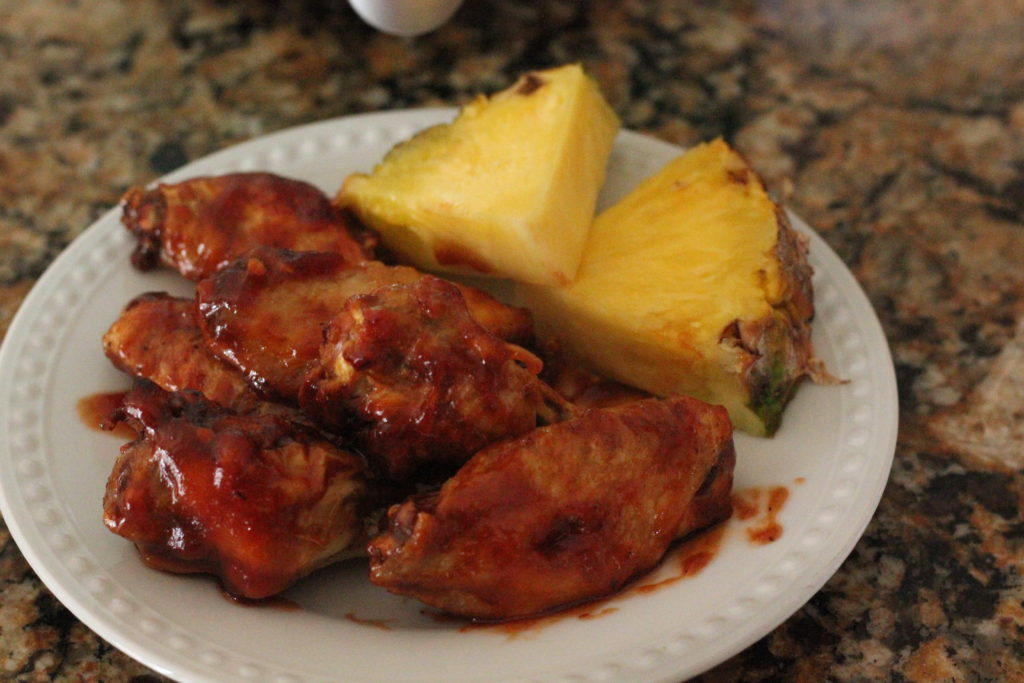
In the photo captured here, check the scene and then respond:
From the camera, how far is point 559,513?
5.28ft

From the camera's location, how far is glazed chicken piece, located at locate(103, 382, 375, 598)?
1610mm

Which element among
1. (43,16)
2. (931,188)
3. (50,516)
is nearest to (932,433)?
(931,188)

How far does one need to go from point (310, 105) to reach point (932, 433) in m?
2.14

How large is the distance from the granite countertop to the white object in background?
0.51 meters

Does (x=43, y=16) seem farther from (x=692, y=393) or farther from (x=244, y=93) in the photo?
(x=692, y=393)

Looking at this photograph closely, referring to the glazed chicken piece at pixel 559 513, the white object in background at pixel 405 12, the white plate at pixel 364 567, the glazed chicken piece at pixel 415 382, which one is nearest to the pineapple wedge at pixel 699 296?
the white plate at pixel 364 567

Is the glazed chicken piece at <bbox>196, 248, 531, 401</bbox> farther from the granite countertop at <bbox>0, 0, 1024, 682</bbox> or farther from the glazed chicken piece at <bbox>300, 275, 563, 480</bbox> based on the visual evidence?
the granite countertop at <bbox>0, 0, 1024, 682</bbox>

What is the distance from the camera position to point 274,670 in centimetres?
156

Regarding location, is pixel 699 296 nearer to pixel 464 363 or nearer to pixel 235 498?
pixel 464 363

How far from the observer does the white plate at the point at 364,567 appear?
1.58m

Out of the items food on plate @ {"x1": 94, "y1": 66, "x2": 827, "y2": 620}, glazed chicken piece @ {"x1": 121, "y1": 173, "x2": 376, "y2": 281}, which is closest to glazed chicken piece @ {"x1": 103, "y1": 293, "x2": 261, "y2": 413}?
food on plate @ {"x1": 94, "y1": 66, "x2": 827, "y2": 620}

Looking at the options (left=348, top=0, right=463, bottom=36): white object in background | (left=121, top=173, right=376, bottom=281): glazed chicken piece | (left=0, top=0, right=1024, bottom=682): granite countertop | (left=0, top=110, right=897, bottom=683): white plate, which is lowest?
(left=0, top=0, right=1024, bottom=682): granite countertop

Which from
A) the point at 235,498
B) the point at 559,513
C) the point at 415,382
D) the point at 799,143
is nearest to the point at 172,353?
the point at 235,498

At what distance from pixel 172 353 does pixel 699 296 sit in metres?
1.05
